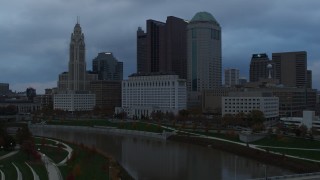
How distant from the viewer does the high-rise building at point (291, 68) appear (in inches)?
5394

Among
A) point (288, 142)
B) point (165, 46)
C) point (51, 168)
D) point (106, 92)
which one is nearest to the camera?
point (51, 168)

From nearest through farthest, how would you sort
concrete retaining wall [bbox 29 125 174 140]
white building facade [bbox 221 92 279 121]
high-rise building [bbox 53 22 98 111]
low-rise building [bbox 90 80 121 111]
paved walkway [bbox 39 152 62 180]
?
paved walkway [bbox 39 152 62 180] → concrete retaining wall [bbox 29 125 174 140] → white building facade [bbox 221 92 279 121] → high-rise building [bbox 53 22 98 111] → low-rise building [bbox 90 80 121 111]

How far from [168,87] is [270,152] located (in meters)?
58.8

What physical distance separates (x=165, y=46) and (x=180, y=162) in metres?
111

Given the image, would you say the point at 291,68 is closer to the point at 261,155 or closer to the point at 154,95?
the point at 154,95

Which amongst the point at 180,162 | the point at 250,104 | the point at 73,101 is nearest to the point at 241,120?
the point at 250,104

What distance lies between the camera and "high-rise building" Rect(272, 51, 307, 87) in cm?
13700

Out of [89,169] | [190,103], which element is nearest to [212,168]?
[89,169]

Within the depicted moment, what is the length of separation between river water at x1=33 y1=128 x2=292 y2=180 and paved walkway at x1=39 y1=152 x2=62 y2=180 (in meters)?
5.29

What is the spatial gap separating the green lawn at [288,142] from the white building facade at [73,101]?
264ft

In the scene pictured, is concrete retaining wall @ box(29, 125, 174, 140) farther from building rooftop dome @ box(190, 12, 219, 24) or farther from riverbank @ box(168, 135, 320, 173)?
building rooftop dome @ box(190, 12, 219, 24)

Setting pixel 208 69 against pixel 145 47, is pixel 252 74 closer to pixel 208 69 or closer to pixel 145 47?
pixel 208 69

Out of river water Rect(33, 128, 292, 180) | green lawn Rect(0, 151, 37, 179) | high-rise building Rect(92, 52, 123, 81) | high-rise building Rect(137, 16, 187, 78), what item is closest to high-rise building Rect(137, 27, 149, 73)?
high-rise building Rect(137, 16, 187, 78)

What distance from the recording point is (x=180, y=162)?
118 ft
